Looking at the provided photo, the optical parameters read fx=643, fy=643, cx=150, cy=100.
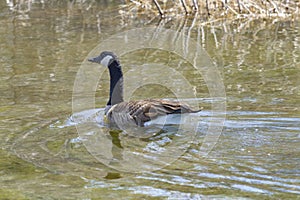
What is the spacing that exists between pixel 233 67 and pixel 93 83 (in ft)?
8.43

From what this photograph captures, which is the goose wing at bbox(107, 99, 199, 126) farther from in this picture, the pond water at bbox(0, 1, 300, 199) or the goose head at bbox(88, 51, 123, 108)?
the goose head at bbox(88, 51, 123, 108)

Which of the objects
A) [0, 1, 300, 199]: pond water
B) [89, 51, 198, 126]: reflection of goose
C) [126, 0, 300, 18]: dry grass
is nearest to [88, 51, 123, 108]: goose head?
[89, 51, 198, 126]: reflection of goose

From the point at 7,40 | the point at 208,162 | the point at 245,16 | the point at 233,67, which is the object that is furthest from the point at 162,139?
the point at 245,16

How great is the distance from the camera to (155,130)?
787cm

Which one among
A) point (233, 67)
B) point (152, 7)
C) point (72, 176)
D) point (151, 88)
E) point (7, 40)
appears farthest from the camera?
point (152, 7)

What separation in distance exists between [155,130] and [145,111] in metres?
0.32

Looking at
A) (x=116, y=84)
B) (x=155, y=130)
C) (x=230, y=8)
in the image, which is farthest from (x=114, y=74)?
(x=230, y=8)

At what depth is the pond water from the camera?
5.88m

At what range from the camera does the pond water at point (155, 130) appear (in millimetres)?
5879

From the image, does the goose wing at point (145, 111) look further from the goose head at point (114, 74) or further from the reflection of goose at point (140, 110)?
the goose head at point (114, 74)

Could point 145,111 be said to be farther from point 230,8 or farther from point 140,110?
point 230,8

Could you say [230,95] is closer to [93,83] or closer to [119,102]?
[119,102]

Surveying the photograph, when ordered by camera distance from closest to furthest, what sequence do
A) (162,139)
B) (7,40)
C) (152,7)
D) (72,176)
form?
1. (72,176)
2. (162,139)
3. (7,40)
4. (152,7)

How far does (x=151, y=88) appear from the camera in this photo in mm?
10219
